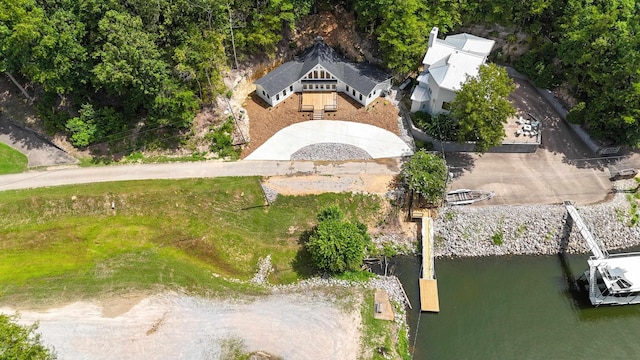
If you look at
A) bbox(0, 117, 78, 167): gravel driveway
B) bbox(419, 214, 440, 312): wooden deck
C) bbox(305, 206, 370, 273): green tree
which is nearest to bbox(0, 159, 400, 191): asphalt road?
bbox(0, 117, 78, 167): gravel driveway

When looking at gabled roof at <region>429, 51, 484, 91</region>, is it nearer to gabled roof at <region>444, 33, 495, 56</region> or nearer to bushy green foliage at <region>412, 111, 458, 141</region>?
gabled roof at <region>444, 33, 495, 56</region>

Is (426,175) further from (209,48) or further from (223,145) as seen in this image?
(209,48)

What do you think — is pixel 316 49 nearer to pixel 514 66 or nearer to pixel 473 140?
pixel 473 140

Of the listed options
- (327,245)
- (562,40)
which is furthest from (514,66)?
(327,245)

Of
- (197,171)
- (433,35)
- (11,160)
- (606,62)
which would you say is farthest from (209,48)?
(606,62)

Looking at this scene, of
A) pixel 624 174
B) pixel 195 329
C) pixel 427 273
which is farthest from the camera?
pixel 624 174

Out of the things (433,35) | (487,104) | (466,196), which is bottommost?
(466,196)
